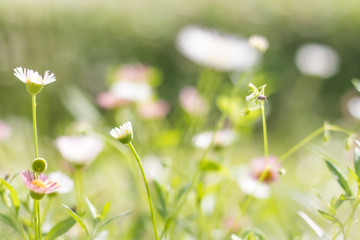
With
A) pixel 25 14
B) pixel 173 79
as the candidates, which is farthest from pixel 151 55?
pixel 25 14

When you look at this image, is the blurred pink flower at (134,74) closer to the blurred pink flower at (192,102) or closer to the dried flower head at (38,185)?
the blurred pink flower at (192,102)

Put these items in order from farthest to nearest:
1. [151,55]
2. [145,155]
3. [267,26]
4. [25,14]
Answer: [267,26] → [151,55] → [25,14] → [145,155]

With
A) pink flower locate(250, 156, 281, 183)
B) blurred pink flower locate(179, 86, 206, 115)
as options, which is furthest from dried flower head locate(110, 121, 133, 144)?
blurred pink flower locate(179, 86, 206, 115)

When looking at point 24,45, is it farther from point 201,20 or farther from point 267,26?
point 267,26

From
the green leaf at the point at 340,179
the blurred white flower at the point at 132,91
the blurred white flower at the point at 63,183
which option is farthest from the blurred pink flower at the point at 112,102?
the green leaf at the point at 340,179

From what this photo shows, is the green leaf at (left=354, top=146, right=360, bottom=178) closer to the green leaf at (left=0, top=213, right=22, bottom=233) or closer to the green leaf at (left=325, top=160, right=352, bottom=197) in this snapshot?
the green leaf at (left=325, top=160, right=352, bottom=197)

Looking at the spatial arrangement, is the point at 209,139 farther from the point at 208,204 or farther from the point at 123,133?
the point at 123,133
